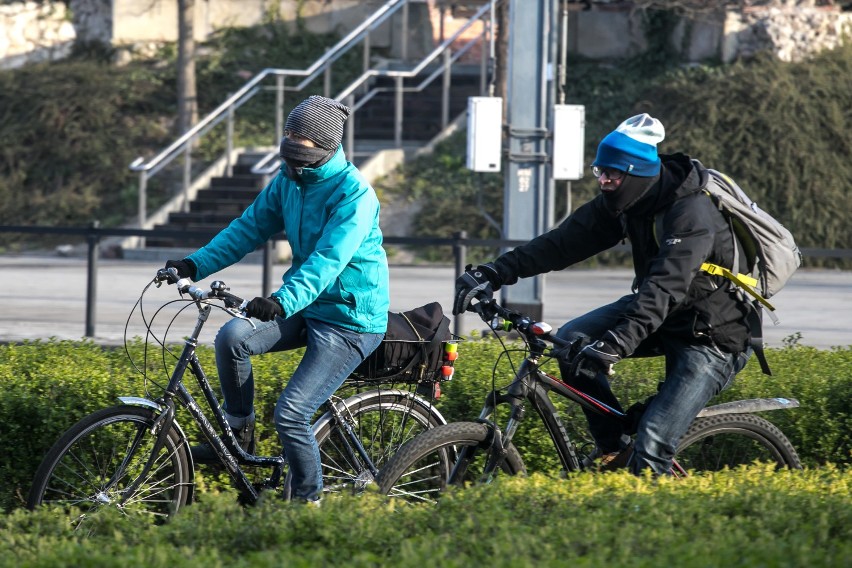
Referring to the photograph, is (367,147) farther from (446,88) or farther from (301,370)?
(301,370)

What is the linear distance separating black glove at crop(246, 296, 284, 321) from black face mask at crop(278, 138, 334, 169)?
0.58m

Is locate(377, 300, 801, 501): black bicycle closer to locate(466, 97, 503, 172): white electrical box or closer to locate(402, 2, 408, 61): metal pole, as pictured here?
locate(466, 97, 503, 172): white electrical box

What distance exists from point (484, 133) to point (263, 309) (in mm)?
6791

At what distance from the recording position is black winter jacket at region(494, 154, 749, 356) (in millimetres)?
4805

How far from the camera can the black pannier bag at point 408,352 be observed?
5500 millimetres

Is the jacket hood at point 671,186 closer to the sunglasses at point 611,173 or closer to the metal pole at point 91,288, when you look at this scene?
the sunglasses at point 611,173

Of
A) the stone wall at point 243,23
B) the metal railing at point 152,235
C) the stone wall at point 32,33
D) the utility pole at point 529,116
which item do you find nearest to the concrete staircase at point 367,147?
the stone wall at point 243,23

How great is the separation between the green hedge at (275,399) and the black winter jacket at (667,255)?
991mm

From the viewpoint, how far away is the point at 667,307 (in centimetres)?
482

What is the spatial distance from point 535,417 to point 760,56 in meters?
18.1

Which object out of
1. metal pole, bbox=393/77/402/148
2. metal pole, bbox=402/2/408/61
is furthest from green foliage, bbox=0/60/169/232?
metal pole, bbox=402/2/408/61

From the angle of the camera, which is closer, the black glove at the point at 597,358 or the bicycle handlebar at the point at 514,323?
the black glove at the point at 597,358

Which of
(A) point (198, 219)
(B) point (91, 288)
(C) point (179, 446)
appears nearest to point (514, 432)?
(C) point (179, 446)

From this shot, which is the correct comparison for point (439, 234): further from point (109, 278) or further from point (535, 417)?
point (535, 417)
